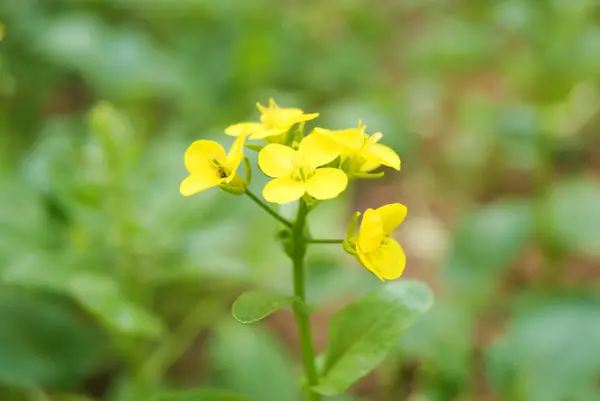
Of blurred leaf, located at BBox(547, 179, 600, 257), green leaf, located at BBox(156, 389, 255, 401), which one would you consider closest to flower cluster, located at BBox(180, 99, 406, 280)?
green leaf, located at BBox(156, 389, 255, 401)

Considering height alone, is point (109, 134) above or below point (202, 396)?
above

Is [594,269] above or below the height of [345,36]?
below

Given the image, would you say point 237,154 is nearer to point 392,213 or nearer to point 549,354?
point 392,213

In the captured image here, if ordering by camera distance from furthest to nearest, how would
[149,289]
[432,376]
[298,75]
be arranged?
[298,75] → [149,289] → [432,376]

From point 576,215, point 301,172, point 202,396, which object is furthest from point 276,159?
point 576,215

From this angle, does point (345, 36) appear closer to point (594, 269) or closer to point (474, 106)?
point (474, 106)

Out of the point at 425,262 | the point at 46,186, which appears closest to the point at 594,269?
the point at 425,262

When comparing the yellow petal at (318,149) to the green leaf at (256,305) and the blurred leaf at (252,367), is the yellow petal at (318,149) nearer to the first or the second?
the green leaf at (256,305)

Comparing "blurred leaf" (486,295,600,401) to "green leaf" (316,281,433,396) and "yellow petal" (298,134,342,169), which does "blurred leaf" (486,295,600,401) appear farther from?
"yellow petal" (298,134,342,169)

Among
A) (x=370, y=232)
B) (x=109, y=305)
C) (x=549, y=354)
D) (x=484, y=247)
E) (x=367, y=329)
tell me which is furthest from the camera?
(x=484, y=247)
